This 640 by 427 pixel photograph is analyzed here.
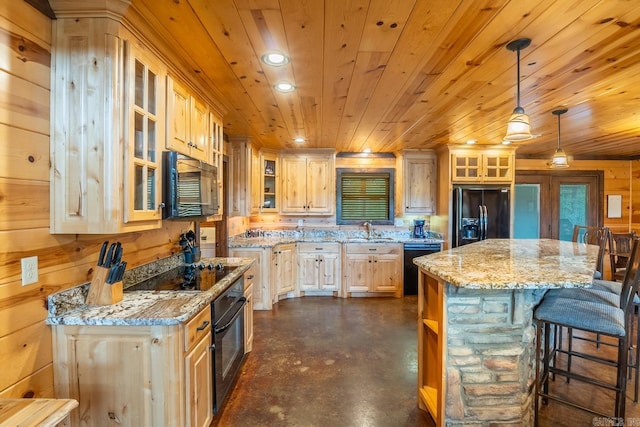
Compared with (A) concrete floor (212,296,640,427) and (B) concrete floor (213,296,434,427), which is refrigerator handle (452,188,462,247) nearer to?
(B) concrete floor (213,296,434,427)

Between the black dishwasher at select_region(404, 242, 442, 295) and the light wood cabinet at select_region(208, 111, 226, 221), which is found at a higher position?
the light wood cabinet at select_region(208, 111, 226, 221)

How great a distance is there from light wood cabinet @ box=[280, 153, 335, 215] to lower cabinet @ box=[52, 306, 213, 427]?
3.67 m

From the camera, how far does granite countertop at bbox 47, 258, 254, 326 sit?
1.43 meters

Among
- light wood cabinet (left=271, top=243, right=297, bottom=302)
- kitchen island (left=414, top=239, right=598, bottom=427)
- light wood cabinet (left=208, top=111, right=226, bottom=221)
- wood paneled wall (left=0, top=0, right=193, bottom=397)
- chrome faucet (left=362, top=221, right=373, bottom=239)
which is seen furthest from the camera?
chrome faucet (left=362, top=221, right=373, bottom=239)

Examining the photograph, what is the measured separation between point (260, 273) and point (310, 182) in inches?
67.4

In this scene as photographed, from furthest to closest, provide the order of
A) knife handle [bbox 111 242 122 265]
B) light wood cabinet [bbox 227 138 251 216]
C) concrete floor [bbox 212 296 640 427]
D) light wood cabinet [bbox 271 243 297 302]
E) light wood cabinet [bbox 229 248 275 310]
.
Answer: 1. light wood cabinet [bbox 271 243 297 302]
2. light wood cabinet [bbox 227 138 251 216]
3. light wood cabinet [bbox 229 248 275 310]
4. concrete floor [bbox 212 296 640 427]
5. knife handle [bbox 111 242 122 265]

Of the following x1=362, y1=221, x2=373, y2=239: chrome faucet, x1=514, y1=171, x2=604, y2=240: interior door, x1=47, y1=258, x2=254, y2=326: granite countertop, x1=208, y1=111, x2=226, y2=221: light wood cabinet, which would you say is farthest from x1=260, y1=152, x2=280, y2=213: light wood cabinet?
x1=514, y1=171, x2=604, y2=240: interior door

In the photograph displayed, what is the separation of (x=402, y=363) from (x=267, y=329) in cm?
154

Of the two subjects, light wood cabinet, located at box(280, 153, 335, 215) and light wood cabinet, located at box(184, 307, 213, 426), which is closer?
light wood cabinet, located at box(184, 307, 213, 426)

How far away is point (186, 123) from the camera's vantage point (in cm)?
220

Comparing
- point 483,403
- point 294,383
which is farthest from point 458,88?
point 294,383

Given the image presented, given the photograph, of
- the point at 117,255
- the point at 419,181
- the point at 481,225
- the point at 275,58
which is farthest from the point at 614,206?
the point at 117,255

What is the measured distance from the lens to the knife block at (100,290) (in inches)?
63.3

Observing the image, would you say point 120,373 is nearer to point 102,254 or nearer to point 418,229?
point 102,254
